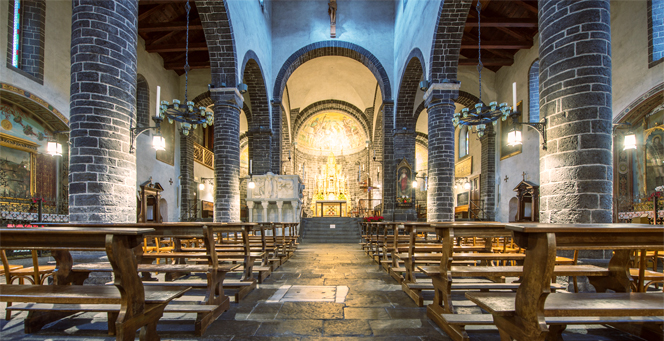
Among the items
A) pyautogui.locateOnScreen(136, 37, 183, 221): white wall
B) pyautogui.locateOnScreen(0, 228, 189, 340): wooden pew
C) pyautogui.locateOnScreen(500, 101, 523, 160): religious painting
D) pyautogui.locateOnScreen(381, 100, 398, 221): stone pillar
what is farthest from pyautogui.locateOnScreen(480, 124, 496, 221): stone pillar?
pyautogui.locateOnScreen(0, 228, 189, 340): wooden pew

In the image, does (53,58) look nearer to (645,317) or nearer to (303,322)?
(303,322)

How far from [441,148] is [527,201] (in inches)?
232

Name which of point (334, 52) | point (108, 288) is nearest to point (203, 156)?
point (334, 52)

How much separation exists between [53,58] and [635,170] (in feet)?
48.6

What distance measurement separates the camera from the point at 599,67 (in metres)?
4.23

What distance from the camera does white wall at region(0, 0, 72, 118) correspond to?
8.44m

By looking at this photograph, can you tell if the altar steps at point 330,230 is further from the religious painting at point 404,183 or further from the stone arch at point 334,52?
the stone arch at point 334,52

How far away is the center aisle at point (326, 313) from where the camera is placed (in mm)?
2930

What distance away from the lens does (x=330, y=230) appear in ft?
50.0

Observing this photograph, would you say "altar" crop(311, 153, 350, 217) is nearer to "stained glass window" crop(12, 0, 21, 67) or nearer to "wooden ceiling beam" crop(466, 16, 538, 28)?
"wooden ceiling beam" crop(466, 16, 538, 28)

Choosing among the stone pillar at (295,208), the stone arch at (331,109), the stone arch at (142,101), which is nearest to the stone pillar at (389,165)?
the stone pillar at (295,208)

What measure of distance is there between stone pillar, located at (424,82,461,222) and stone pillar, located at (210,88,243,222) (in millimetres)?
5149

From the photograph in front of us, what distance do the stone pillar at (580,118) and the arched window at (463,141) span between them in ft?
52.4

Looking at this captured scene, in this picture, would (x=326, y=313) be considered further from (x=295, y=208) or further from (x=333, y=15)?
(x=333, y=15)
